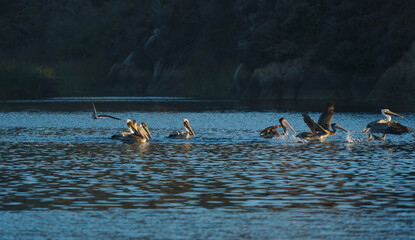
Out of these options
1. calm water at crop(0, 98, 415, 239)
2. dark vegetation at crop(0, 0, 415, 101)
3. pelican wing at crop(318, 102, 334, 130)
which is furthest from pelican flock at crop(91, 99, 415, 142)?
dark vegetation at crop(0, 0, 415, 101)

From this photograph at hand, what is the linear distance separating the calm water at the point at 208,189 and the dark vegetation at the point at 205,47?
5836 centimetres

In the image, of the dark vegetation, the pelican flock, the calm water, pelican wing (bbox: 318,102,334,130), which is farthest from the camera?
the dark vegetation

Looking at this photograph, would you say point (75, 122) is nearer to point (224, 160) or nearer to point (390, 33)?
point (224, 160)

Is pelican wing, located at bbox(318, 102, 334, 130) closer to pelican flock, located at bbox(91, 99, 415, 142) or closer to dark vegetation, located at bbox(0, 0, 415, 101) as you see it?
pelican flock, located at bbox(91, 99, 415, 142)

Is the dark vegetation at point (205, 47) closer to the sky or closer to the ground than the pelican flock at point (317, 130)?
closer to the sky

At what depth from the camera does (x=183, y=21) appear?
467ft

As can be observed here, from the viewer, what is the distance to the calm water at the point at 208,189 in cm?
1557

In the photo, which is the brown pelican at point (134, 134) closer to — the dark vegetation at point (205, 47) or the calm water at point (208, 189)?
the calm water at point (208, 189)

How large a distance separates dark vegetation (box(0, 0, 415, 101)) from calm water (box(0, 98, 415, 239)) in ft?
191

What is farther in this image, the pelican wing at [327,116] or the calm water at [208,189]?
the pelican wing at [327,116]

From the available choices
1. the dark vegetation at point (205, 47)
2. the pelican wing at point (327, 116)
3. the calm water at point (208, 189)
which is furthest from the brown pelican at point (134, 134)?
the dark vegetation at point (205, 47)

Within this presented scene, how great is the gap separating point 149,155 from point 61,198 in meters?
11.8

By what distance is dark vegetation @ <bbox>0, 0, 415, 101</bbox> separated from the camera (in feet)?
324

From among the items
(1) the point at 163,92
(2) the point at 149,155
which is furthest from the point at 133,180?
(1) the point at 163,92
